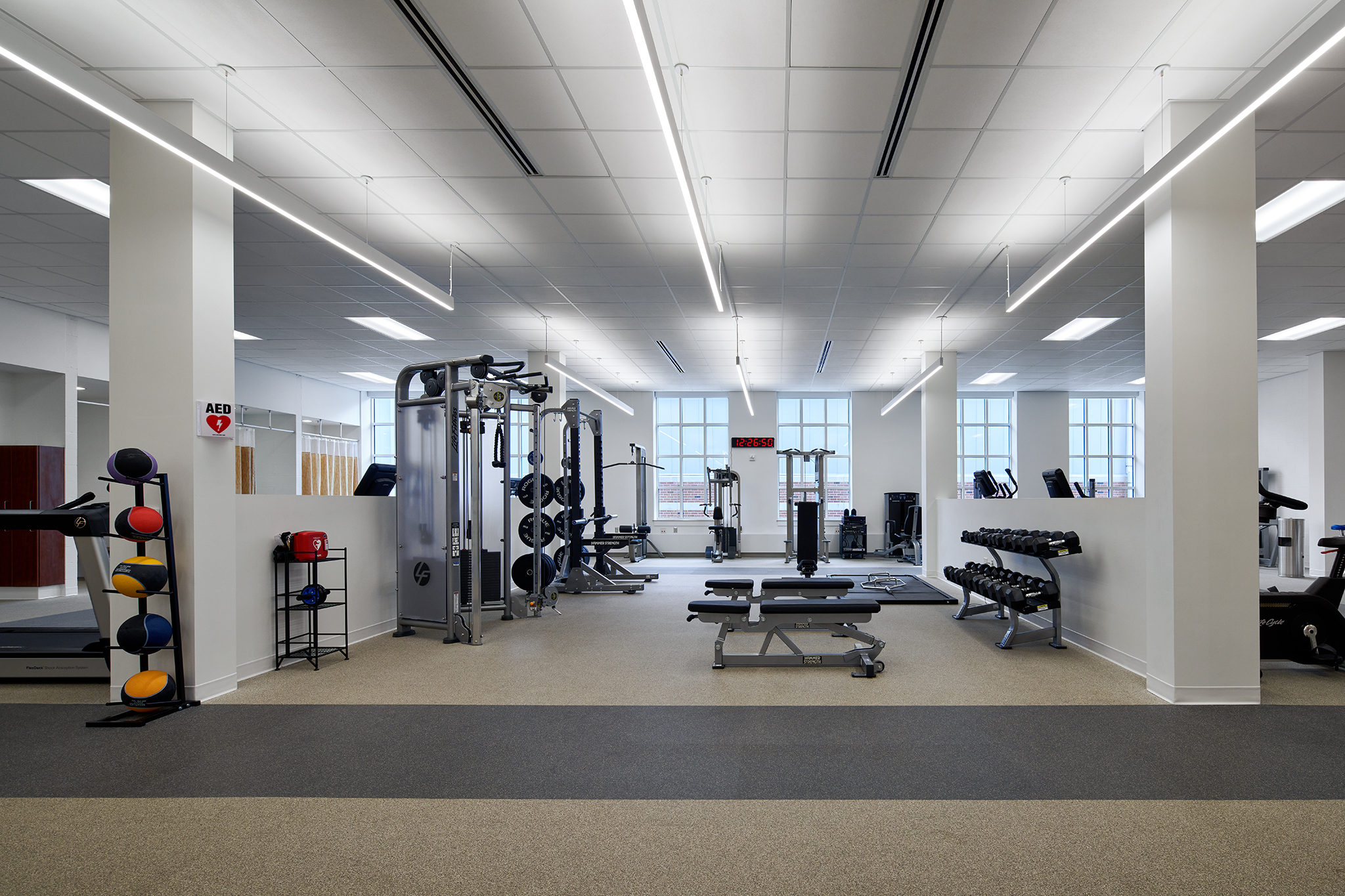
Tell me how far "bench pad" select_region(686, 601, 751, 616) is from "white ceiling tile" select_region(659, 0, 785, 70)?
3.42 m

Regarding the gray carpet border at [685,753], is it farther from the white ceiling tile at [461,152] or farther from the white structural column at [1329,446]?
the white structural column at [1329,446]

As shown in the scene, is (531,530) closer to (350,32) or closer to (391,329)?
(391,329)

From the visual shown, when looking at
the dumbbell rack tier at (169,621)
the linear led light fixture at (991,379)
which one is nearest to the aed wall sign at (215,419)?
the dumbbell rack tier at (169,621)

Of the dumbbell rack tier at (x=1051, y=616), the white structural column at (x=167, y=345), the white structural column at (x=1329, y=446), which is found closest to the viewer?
the white structural column at (x=167, y=345)

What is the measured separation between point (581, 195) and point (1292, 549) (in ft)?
36.8

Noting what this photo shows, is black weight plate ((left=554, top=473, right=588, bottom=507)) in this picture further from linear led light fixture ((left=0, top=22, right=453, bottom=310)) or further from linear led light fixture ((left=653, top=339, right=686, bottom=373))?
linear led light fixture ((left=0, top=22, right=453, bottom=310))

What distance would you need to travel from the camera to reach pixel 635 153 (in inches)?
173

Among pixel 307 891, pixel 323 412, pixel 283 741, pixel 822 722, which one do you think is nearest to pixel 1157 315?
pixel 822 722

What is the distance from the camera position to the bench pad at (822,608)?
15.9ft

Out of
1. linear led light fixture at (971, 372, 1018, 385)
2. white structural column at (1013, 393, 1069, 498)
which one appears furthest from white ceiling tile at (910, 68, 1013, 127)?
white structural column at (1013, 393, 1069, 498)

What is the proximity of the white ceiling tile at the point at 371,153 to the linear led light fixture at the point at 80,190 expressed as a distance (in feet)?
5.86

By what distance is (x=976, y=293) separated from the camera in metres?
7.38

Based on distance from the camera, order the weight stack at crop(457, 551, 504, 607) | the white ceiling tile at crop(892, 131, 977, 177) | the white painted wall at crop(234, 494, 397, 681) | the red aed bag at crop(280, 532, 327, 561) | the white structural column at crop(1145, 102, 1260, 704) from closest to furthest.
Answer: the white structural column at crop(1145, 102, 1260, 704) → the white ceiling tile at crop(892, 131, 977, 177) → the white painted wall at crop(234, 494, 397, 681) → the red aed bag at crop(280, 532, 327, 561) → the weight stack at crop(457, 551, 504, 607)

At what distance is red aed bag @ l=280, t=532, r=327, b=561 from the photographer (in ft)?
15.7
